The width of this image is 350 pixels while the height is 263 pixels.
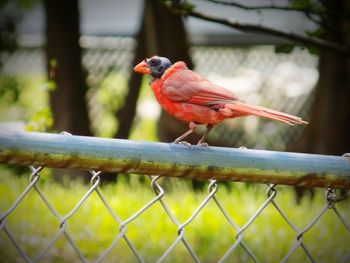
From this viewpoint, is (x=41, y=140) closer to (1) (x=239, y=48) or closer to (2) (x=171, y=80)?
(2) (x=171, y=80)

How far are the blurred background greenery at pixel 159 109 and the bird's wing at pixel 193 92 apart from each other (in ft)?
3.18

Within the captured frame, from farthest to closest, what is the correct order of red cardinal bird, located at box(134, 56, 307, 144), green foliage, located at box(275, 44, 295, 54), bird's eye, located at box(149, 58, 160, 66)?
green foliage, located at box(275, 44, 295, 54) → bird's eye, located at box(149, 58, 160, 66) → red cardinal bird, located at box(134, 56, 307, 144)

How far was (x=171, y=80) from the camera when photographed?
2.34m

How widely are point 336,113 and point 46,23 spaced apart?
2745 millimetres

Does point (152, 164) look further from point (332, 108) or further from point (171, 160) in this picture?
point (332, 108)

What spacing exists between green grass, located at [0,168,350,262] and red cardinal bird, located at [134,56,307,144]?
1.57m

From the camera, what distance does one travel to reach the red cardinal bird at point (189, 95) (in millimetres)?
2309

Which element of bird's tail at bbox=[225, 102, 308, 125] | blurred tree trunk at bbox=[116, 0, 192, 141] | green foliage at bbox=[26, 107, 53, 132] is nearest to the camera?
bird's tail at bbox=[225, 102, 308, 125]

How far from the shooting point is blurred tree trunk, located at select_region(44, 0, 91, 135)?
6.39 m

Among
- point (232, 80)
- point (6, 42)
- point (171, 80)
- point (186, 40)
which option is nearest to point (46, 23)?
point (6, 42)

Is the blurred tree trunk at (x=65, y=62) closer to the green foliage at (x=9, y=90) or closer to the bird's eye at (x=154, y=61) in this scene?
the green foliage at (x=9, y=90)

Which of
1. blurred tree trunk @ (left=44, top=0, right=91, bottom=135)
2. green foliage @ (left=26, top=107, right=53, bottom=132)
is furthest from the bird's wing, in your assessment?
blurred tree trunk @ (left=44, top=0, right=91, bottom=135)

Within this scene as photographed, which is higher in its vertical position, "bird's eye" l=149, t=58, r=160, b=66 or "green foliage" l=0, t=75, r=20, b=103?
"bird's eye" l=149, t=58, r=160, b=66

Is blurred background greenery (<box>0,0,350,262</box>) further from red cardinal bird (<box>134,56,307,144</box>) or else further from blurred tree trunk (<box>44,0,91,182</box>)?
red cardinal bird (<box>134,56,307,144</box>)
